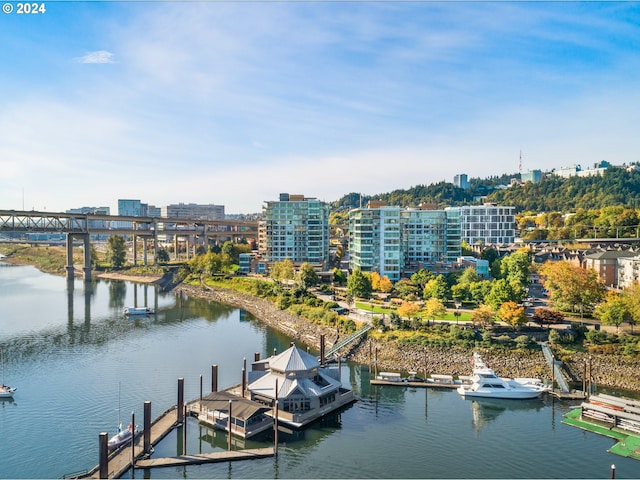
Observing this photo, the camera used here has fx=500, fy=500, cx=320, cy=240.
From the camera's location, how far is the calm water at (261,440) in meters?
18.1

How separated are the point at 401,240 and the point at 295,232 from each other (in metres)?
15.7

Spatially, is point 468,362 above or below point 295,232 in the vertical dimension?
below

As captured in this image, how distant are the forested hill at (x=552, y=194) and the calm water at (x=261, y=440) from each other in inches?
2564

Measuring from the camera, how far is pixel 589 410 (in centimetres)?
2178

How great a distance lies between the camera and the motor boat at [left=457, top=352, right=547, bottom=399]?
80.3 ft

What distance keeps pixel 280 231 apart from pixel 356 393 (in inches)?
1482

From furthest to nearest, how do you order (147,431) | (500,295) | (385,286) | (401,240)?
(401,240) → (385,286) → (500,295) → (147,431)

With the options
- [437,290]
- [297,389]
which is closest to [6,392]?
[297,389]

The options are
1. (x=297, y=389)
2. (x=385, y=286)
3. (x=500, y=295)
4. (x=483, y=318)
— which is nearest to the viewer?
(x=297, y=389)

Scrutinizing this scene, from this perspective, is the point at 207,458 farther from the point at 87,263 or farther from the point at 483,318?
the point at 87,263

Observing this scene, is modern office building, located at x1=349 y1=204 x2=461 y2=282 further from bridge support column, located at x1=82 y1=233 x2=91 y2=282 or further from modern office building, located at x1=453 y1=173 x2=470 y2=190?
modern office building, located at x1=453 y1=173 x2=470 y2=190

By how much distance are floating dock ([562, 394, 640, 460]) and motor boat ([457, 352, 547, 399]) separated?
233cm

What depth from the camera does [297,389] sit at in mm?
22312

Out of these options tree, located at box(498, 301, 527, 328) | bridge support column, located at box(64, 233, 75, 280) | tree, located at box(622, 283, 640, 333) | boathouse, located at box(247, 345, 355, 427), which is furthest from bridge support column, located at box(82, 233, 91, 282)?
tree, located at box(622, 283, 640, 333)
